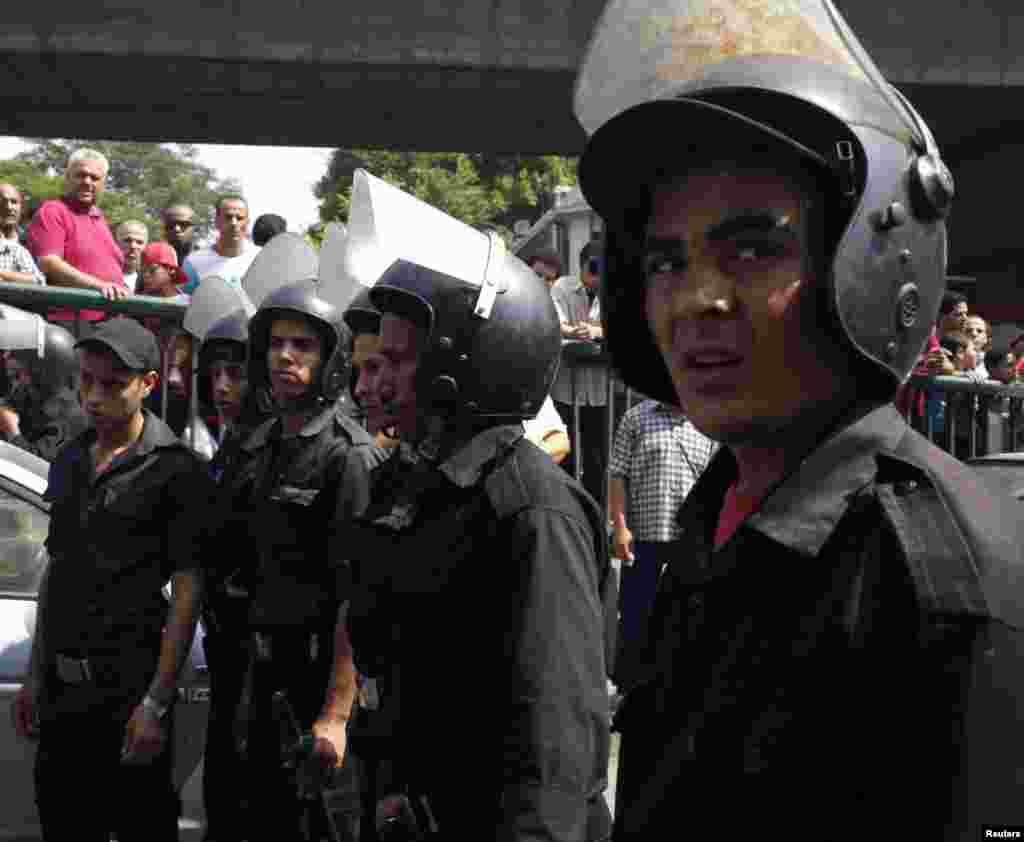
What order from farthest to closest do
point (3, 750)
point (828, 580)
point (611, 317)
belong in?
1. point (3, 750)
2. point (611, 317)
3. point (828, 580)

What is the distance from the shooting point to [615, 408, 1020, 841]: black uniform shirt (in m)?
1.14

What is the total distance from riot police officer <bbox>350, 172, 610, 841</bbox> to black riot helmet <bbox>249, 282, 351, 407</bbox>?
4.32 ft

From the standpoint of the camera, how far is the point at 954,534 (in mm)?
1180

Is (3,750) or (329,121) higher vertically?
(329,121)

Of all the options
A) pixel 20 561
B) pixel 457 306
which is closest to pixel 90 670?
pixel 20 561

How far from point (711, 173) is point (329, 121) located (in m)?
18.2

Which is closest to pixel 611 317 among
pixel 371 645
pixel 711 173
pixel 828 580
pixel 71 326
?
pixel 711 173

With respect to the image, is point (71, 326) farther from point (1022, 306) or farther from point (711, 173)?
point (1022, 306)

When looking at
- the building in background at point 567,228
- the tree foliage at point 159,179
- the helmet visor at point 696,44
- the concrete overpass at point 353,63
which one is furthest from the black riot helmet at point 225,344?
the tree foliage at point 159,179

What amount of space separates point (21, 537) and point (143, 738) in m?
1.54

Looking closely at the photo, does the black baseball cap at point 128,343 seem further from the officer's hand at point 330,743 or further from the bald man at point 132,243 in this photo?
the bald man at point 132,243

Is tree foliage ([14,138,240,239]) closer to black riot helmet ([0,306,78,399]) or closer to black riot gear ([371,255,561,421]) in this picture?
black riot helmet ([0,306,78,399])

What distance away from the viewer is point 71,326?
6.55 m

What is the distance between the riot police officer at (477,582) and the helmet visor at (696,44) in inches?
46.3
